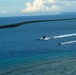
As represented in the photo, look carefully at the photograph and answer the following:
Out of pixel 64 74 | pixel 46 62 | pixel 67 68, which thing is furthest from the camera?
pixel 46 62

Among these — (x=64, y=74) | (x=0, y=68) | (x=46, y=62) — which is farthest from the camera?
(x=46, y=62)

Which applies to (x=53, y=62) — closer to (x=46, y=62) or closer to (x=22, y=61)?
(x=46, y=62)

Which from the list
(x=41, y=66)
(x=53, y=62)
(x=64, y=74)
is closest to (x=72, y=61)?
(x=53, y=62)

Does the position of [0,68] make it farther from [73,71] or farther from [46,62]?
[73,71]

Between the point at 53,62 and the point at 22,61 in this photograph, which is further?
the point at 22,61

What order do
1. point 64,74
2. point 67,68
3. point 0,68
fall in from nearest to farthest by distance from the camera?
point 64,74, point 67,68, point 0,68

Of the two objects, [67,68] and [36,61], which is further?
[36,61]

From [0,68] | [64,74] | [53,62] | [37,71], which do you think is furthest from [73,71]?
[0,68]

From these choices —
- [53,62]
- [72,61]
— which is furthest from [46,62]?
[72,61]

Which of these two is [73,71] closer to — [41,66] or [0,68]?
[41,66]

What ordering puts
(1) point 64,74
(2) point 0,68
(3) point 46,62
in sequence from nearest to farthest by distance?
1. (1) point 64,74
2. (2) point 0,68
3. (3) point 46,62
